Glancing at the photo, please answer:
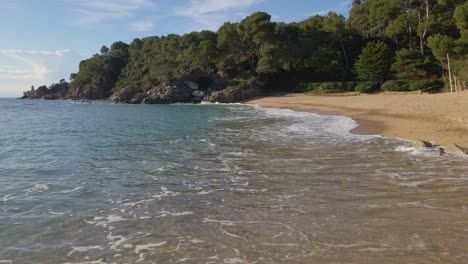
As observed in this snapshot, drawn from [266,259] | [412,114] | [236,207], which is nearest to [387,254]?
[266,259]

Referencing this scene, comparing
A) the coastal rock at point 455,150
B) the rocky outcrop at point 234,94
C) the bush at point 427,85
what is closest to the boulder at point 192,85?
the rocky outcrop at point 234,94

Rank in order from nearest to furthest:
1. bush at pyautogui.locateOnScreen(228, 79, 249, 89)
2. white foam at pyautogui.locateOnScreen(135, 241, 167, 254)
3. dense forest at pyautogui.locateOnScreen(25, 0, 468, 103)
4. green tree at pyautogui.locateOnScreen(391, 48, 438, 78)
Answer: white foam at pyautogui.locateOnScreen(135, 241, 167, 254) → green tree at pyautogui.locateOnScreen(391, 48, 438, 78) → dense forest at pyautogui.locateOnScreen(25, 0, 468, 103) → bush at pyautogui.locateOnScreen(228, 79, 249, 89)

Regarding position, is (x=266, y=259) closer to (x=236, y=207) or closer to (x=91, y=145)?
(x=236, y=207)

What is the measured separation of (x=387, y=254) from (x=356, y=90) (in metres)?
47.5

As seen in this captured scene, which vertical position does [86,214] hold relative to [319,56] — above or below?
below

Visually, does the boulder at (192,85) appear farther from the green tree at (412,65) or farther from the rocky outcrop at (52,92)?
the rocky outcrop at (52,92)

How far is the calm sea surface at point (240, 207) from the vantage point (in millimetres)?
5367

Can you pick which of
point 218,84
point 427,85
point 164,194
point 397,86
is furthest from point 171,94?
point 164,194

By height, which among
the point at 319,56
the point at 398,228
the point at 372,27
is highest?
the point at 372,27

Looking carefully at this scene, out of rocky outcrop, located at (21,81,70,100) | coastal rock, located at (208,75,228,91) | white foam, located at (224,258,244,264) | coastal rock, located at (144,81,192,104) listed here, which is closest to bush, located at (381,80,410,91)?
coastal rock, located at (208,75,228,91)

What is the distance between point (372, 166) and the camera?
1053cm

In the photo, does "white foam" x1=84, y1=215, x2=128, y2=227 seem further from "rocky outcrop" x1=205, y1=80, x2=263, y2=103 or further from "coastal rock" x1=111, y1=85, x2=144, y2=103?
"coastal rock" x1=111, y1=85, x2=144, y2=103

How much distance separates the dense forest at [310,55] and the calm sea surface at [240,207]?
129ft

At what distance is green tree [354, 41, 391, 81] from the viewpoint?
2012 inches
